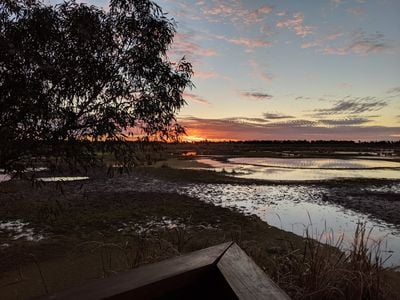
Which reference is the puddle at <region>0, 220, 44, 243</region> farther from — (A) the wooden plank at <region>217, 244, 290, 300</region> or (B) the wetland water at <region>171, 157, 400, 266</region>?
(A) the wooden plank at <region>217, 244, 290, 300</region>

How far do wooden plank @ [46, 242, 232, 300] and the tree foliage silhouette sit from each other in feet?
16.1

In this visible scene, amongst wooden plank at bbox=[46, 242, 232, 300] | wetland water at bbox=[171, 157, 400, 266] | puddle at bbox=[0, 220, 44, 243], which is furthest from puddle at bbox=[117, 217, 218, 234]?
wooden plank at bbox=[46, 242, 232, 300]

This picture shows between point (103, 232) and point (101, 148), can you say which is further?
point (103, 232)

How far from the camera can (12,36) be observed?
656 centimetres

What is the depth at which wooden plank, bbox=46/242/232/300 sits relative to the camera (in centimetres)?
166

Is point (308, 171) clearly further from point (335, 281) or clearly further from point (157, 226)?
point (335, 281)

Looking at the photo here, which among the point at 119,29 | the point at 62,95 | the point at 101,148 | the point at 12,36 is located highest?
the point at 119,29

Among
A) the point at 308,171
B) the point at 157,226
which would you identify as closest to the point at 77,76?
the point at 157,226

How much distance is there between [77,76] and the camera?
6906mm

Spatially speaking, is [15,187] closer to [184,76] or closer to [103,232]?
[103,232]

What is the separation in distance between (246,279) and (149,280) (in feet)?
1.54

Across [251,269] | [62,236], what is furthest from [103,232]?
[251,269]

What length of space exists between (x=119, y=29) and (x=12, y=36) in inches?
80.0

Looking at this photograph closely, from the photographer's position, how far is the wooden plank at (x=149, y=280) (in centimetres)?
166
